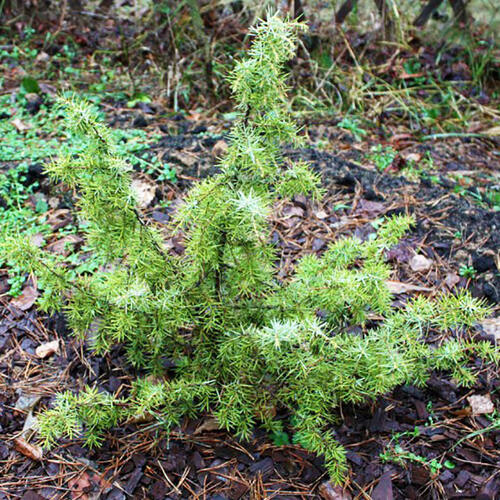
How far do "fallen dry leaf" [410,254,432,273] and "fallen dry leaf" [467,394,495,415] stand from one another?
0.70 metres

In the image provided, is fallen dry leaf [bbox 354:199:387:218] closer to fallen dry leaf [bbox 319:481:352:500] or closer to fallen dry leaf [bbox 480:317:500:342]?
fallen dry leaf [bbox 480:317:500:342]

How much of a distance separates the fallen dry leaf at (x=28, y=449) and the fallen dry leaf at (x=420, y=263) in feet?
6.04

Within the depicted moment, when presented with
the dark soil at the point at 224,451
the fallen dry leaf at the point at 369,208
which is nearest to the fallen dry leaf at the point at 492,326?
the dark soil at the point at 224,451

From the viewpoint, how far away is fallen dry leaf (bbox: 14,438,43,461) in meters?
1.90

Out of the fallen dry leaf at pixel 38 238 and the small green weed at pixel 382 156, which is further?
the small green weed at pixel 382 156

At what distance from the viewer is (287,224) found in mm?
2861

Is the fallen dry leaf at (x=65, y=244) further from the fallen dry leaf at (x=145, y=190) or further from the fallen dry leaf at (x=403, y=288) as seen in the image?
the fallen dry leaf at (x=403, y=288)

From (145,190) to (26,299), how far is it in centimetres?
89

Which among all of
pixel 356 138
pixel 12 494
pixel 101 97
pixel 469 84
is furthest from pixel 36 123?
pixel 469 84

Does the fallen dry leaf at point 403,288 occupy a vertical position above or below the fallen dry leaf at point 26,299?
above

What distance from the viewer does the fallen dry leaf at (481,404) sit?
210 centimetres

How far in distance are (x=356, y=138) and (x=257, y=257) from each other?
2.39 m

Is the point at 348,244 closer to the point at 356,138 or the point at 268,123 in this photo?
the point at 268,123

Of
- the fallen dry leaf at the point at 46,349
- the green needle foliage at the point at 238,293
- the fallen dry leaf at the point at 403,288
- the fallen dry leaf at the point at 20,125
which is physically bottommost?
the fallen dry leaf at the point at 46,349
